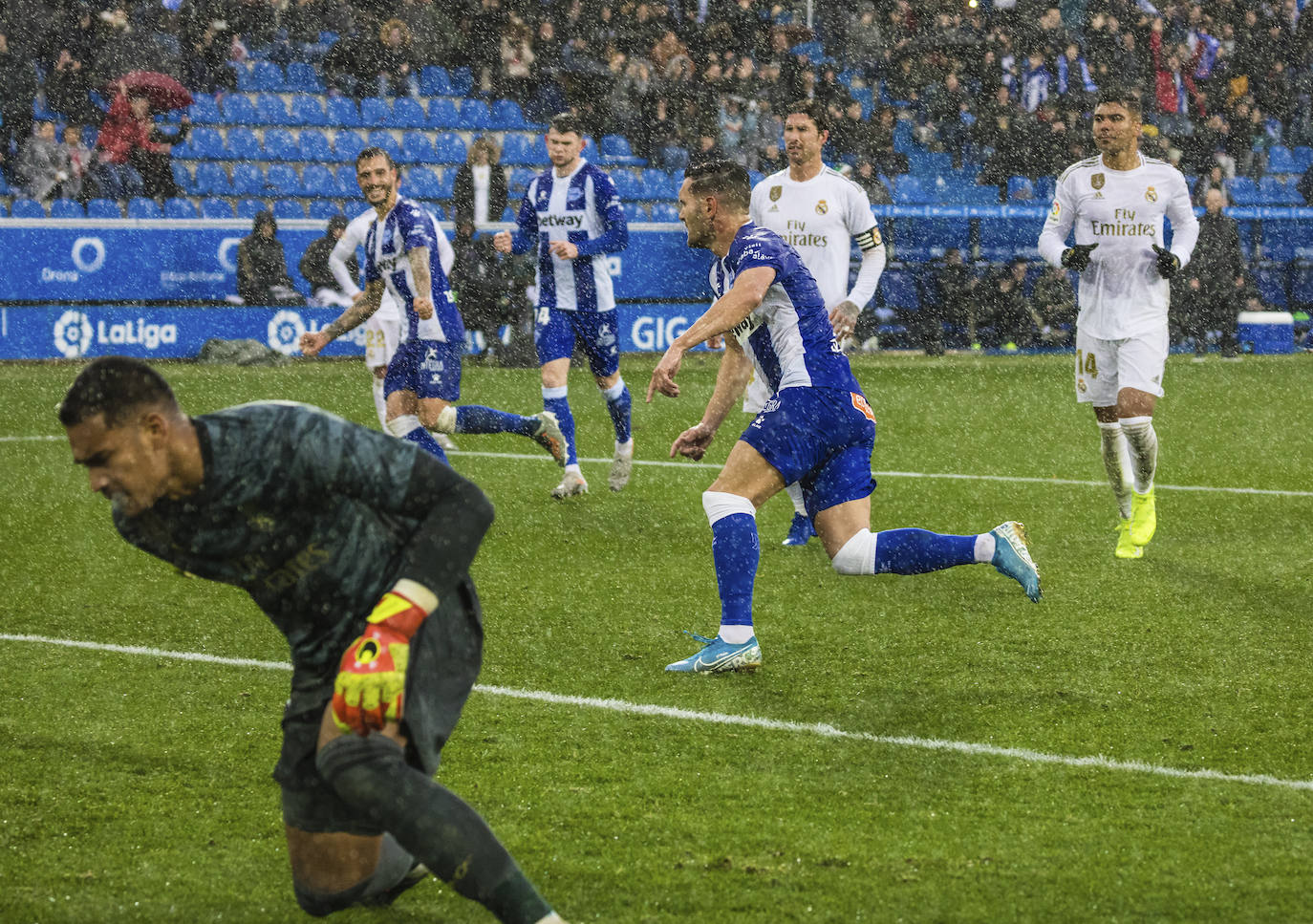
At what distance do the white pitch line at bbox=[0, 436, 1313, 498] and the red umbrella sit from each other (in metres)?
9.32

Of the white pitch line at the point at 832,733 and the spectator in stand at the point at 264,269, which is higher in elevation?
the spectator in stand at the point at 264,269

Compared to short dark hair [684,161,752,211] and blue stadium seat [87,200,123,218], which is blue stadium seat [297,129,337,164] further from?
short dark hair [684,161,752,211]

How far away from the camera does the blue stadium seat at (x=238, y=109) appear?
2325cm

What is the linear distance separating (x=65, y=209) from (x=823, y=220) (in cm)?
1354

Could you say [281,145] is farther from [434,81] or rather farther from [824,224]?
[824,224]


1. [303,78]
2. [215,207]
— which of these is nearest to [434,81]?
[303,78]

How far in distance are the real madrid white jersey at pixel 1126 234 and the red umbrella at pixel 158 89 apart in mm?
Result: 15476

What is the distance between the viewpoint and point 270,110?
23594 mm

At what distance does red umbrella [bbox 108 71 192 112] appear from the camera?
20781 mm

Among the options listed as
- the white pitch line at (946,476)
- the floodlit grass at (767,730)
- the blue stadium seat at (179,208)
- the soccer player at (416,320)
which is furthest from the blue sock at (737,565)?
the blue stadium seat at (179,208)

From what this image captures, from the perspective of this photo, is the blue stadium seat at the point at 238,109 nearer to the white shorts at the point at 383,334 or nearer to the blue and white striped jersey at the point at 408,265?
the white shorts at the point at 383,334

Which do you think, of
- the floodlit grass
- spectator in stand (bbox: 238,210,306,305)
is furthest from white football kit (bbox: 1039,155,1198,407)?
spectator in stand (bbox: 238,210,306,305)

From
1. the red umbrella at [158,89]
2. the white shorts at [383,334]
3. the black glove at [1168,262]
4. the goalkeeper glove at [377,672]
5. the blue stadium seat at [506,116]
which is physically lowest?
the white shorts at [383,334]

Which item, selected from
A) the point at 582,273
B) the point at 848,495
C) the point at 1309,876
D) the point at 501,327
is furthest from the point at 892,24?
the point at 1309,876
